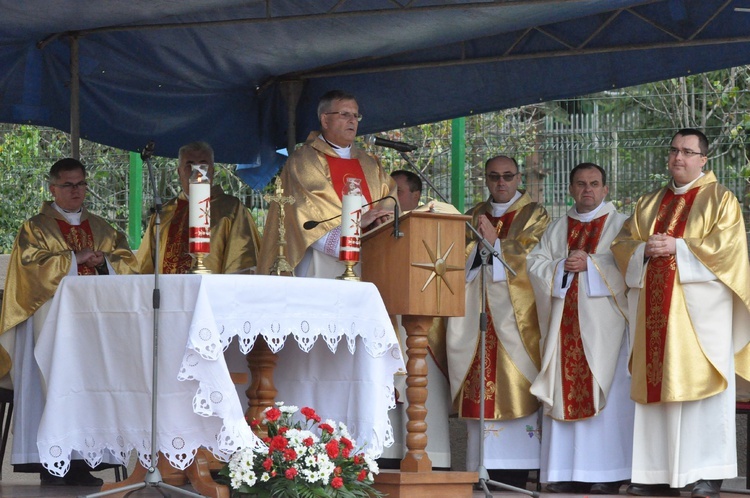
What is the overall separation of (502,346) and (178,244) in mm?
2136

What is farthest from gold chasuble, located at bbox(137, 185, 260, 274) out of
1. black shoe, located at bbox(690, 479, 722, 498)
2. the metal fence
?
black shoe, located at bbox(690, 479, 722, 498)

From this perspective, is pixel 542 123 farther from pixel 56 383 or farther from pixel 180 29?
pixel 56 383

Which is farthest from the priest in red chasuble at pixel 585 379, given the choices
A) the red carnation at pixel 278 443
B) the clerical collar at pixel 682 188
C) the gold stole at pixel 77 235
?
the gold stole at pixel 77 235

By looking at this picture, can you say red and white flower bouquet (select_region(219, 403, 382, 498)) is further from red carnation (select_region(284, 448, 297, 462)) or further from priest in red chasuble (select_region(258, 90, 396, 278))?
priest in red chasuble (select_region(258, 90, 396, 278))


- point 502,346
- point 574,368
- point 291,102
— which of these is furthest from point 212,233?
point 574,368

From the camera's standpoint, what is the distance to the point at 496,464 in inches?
303

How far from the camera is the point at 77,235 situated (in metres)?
7.81

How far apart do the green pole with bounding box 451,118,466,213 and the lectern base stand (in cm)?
385

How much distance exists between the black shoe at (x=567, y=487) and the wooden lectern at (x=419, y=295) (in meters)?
1.48

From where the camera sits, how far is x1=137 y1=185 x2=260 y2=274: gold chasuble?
7.83 metres

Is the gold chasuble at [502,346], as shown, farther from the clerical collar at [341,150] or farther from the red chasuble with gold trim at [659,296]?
the clerical collar at [341,150]

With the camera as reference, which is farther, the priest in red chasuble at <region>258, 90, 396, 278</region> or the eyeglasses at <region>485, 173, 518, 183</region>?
the eyeglasses at <region>485, 173, 518, 183</region>

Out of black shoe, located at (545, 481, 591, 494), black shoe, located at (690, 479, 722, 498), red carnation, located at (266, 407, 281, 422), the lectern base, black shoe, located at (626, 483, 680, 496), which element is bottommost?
black shoe, located at (545, 481, 591, 494)

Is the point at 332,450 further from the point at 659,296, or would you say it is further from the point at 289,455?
the point at 659,296
